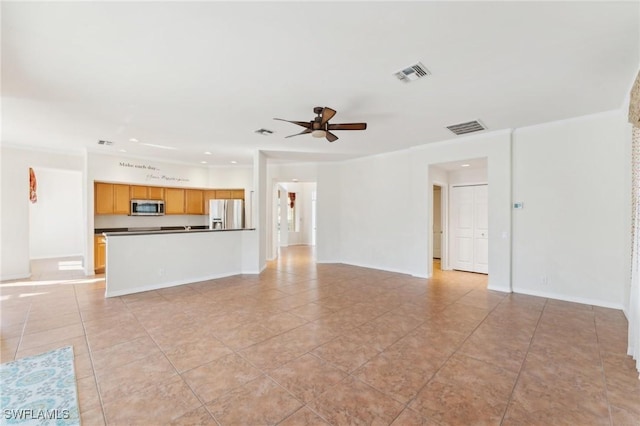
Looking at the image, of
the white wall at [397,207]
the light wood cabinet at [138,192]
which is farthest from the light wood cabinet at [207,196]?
the white wall at [397,207]

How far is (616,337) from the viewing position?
3.06 metres

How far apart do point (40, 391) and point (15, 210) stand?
18.7ft

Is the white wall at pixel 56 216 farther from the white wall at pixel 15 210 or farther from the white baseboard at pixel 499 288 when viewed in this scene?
the white baseboard at pixel 499 288

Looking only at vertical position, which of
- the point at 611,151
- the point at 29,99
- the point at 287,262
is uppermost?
the point at 29,99

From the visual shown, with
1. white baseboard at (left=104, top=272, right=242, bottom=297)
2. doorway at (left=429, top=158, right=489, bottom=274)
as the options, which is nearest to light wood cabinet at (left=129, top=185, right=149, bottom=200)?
white baseboard at (left=104, top=272, right=242, bottom=297)

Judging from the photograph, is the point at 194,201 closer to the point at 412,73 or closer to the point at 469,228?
the point at 412,73

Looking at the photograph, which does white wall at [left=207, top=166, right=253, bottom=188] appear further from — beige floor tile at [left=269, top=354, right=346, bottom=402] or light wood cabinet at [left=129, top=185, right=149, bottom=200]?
beige floor tile at [left=269, top=354, right=346, bottom=402]

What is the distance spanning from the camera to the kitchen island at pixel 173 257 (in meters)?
4.71

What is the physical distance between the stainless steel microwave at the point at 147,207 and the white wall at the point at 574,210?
8.24 m

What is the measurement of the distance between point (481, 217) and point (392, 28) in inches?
219

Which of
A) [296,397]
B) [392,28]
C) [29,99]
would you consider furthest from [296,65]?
[29,99]

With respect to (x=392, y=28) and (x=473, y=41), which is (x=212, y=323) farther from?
(x=473, y=41)

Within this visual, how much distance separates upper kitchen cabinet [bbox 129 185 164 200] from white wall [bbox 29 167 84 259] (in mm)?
3050

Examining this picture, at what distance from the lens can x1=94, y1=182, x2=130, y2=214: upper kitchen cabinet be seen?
6676 millimetres
